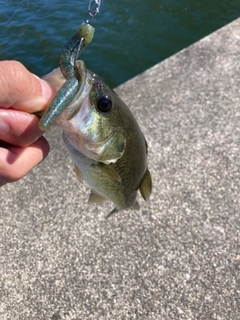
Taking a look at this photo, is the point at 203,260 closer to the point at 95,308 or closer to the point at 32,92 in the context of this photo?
the point at 95,308

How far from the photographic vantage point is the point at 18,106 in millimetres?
1644

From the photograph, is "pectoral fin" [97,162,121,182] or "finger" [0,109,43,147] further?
"pectoral fin" [97,162,121,182]

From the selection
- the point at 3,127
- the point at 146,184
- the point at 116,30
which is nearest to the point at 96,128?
the point at 3,127

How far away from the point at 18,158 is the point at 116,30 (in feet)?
23.1

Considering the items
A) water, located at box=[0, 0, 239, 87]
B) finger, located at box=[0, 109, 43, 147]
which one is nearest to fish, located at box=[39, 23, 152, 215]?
finger, located at box=[0, 109, 43, 147]

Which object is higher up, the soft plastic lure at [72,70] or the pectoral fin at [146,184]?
the soft plastic lure at [72,70]

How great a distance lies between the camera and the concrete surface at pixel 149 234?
283cm

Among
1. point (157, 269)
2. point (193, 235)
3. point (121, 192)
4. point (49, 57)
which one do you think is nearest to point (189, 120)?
point (193, 235)

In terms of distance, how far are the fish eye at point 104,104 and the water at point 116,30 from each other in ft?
17.7

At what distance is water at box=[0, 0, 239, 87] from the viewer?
24.6 ft

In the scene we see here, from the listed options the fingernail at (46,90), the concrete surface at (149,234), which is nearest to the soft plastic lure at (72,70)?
the fingernail at (46,90)

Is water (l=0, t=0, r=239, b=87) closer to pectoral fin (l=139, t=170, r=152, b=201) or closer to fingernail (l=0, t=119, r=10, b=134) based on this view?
pectoral fin (l=139, t=170, r=152, b=201)

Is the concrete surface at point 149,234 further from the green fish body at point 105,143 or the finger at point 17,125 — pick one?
the finger at point 17,125

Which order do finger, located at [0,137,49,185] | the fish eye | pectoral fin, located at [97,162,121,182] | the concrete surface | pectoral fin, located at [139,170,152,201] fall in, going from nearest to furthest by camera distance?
1. the fish eye
2. finger, located at [0,137,49,185]
3. pectoral fin, located at [97,162,121,182]
4. pectoral fin, located at [139,170,152,201]
5. the concrete surface
